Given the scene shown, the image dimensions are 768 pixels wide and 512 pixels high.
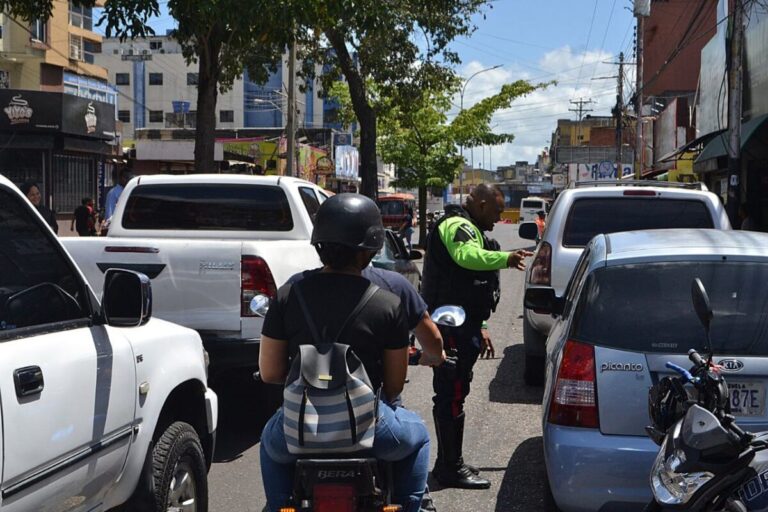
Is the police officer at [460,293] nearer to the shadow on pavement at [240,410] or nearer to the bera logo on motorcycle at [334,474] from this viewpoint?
the shadow on pavement at [240,410]

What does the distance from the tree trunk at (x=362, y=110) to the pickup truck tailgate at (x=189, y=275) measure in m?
14.2

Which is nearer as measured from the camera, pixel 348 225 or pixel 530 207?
pixel 348 225

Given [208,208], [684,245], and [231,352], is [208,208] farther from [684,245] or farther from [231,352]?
[684,245]

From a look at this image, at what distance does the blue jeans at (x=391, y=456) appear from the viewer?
326 centimetres

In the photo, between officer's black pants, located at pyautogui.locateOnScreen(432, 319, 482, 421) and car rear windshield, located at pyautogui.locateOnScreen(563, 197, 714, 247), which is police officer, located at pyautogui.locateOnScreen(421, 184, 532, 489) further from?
car rear windshield, located at pyautogui.locateOnScreen(563, 197, 714, 247)

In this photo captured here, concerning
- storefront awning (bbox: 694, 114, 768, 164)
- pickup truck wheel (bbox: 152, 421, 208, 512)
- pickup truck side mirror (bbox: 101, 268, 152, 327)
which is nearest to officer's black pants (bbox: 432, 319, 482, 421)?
pickup truck wheel (bbox: 152, 421, 208, 512)

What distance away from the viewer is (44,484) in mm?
3113

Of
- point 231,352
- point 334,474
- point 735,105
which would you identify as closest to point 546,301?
point 231,352

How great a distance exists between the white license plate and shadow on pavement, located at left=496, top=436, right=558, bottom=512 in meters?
1.03

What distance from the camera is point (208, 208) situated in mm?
8375

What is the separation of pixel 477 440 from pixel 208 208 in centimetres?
309

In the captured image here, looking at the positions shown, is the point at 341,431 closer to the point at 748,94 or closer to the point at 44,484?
the point at 44,484

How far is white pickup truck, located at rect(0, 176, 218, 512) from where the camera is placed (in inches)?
118

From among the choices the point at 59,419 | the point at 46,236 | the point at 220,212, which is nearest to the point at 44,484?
the point at 59,419
